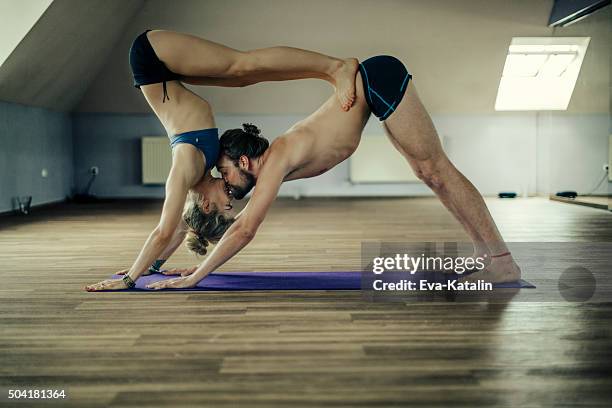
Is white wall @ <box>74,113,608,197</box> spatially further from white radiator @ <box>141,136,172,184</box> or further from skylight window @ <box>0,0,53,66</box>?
skylight window @ <box>0,0,53,66</box>

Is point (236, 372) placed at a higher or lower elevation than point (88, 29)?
lower

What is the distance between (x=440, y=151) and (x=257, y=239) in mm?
2011

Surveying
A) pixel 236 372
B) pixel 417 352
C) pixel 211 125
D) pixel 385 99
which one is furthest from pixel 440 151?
pixel 236 372

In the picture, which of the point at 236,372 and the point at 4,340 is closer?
the point at 236,372

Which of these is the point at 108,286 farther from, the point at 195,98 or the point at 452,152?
the point at 452,152

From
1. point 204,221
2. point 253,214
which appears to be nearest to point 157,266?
point 204,221

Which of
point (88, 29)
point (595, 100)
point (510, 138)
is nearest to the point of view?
point (88, 29)

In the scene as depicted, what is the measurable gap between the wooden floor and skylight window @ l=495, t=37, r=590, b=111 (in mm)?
5570

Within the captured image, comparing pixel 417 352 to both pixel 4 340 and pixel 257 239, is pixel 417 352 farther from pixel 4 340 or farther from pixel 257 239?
pixel 257 239

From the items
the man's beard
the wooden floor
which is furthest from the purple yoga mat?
the man's beard

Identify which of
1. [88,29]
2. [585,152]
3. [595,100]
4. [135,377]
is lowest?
[135,377]

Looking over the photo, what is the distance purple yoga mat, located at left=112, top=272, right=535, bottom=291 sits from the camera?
9.07 feet

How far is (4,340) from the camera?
6.54ft

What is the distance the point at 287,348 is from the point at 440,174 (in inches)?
48.0
